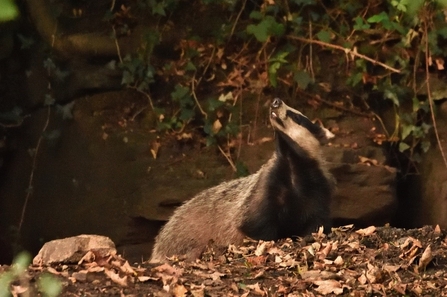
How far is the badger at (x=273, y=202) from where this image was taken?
477cm

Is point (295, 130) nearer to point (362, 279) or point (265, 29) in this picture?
point (265, 29)

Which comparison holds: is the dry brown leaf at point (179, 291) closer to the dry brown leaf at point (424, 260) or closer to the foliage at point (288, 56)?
the dry brown leaf at point (424, 260)

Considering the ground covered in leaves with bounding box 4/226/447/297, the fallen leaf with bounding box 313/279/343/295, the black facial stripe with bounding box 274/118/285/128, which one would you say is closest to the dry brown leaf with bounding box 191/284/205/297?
the ground covered in leaves with bounding box 4/226/447/297

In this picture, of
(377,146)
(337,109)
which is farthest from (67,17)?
(377,146)

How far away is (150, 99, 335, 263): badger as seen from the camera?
477 centimetres

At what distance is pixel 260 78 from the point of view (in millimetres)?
6395

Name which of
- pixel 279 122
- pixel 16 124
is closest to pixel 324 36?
pixel 279 122

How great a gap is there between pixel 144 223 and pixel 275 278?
3.42m

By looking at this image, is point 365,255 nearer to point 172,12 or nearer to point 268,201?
point 268,201

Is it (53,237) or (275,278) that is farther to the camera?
(53,237)

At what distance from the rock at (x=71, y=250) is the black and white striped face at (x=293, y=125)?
1441mm

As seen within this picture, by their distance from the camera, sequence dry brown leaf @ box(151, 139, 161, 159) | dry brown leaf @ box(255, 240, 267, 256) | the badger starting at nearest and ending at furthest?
dry brown leaf @ box(255, 240, 267, 256) → the badger → dry brown leaf @ box(151, 139, 161, 159)

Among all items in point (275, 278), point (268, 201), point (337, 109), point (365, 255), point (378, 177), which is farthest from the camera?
point (337, 109)

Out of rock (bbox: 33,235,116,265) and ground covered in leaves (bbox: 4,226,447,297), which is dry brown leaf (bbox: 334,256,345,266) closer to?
ground covered in leaves (bbox: 4,226,447,297)
